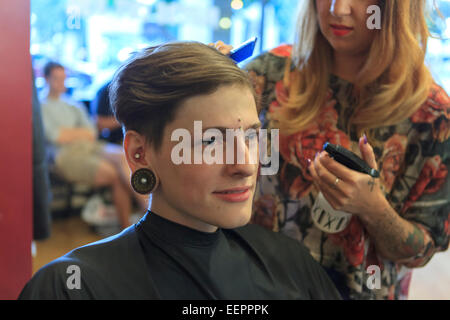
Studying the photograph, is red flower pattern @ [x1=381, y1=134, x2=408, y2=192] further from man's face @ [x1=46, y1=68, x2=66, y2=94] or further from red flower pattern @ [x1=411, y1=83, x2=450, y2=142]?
man's face @ [x1=46, y1=68, x2=66, y2=94]

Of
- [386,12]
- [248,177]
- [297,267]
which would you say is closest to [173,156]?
[248,177]

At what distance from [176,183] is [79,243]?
0.41 metres

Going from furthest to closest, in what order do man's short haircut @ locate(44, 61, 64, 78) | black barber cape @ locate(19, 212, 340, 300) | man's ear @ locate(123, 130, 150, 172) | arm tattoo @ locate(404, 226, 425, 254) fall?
man's short haircut @ locate(44, 61, 64, 78) → arm tattoo @ locate(404, 226, 425, 254) → man's ear @ locate(123, 130, 150, 172) → black barber cape @ locate(19, 212, 340, 300)

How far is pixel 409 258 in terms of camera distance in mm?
990

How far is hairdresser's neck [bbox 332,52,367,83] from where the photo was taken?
979mm

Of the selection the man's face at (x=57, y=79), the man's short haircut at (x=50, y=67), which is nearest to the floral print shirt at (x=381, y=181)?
the man's face at (x=57, y=79)

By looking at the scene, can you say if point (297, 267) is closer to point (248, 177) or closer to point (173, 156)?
point (248, 177)

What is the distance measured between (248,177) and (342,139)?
1.05 ft

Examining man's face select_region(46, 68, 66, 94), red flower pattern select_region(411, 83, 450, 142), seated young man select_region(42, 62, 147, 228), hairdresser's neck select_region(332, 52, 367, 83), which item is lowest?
seated young man select_region(42, 62, 147, 228)

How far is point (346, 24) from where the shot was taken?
0.89m

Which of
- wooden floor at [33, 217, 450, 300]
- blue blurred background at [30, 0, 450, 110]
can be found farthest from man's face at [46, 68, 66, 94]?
wooden floor at [33, 217, 450, 300]

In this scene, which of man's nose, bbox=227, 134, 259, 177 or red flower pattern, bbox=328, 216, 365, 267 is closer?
man's nose, bbox=227, 134, 259, 177

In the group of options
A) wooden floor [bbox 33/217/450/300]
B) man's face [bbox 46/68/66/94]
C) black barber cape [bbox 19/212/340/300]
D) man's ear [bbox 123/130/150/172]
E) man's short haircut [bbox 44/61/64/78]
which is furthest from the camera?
man's short haircut [bbox 44/61/64/78]

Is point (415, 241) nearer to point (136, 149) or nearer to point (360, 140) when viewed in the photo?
point (360, 140)
